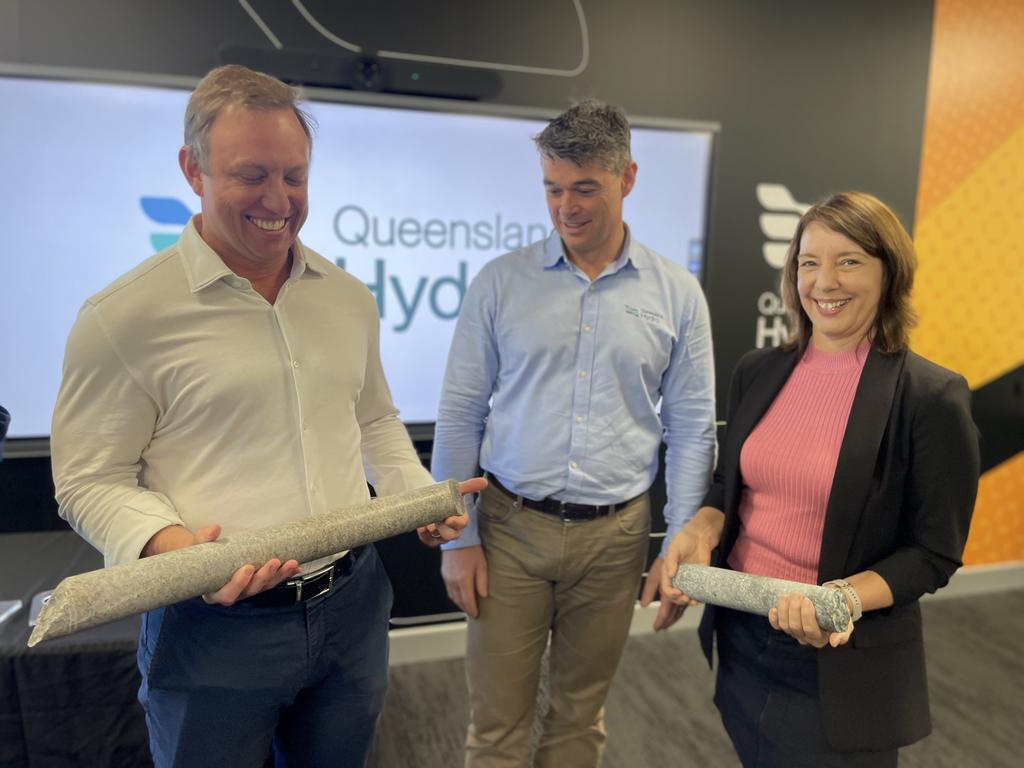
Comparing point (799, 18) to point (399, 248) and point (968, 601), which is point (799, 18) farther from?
point (968, 601)

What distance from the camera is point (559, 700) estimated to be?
1.93 m

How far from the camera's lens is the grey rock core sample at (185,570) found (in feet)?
3.23

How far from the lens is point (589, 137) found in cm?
162

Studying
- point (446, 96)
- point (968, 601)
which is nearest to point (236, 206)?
point (446, 96)

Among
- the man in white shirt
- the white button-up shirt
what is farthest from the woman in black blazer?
the white button-up shirt

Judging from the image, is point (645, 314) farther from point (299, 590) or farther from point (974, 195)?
point (974, 195)

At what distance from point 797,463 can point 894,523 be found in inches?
7.9

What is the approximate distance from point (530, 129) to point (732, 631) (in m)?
1.96

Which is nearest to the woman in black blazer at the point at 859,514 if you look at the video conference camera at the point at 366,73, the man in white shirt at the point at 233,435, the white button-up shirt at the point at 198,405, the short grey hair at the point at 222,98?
the man in white shirt at the point at 233,435

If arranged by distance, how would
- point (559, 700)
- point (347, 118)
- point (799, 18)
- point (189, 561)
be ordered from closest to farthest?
point (189, 561) → point (559, 700) → point (347, 118) → point (799, 18)

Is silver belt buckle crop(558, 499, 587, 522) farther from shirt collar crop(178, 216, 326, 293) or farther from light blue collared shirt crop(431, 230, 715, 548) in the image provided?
shirt collar crop(178, 216, 326, 293)

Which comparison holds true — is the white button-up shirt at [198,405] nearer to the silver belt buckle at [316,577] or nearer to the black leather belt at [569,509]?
the silver belt buckle at [316,577]

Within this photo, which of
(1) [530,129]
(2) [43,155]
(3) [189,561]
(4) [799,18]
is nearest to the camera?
(3) [189,561]

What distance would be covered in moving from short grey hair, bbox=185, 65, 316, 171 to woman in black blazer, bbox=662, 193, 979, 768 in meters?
1.03
